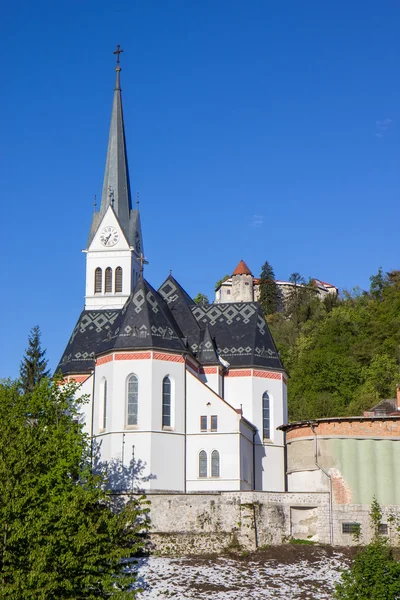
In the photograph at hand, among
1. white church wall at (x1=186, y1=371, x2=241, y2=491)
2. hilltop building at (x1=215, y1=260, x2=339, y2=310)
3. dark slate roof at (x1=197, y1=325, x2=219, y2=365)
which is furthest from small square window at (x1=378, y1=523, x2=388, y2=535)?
hilltop building at (x1=215, y1=260, x2=339, y2=310)

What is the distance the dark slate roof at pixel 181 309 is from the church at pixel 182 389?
0.21ft

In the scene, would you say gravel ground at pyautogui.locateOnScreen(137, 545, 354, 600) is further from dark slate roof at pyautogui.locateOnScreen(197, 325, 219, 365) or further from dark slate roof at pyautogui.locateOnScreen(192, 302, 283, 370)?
dark slate roof at pyautogui.locateOnScreen(192, 302, 283, 370)

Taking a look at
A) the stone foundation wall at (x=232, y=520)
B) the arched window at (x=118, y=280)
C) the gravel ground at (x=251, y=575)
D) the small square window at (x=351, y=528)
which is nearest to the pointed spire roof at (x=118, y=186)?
the arched window at (x=118, y=280)

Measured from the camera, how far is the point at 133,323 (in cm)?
4884

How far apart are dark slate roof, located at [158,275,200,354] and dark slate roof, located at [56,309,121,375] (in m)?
3.62

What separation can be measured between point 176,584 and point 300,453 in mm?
11813

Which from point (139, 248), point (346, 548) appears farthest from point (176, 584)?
point (139, 248)

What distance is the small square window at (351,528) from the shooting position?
135 ft

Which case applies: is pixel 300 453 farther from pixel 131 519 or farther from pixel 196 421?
pixel 131 519

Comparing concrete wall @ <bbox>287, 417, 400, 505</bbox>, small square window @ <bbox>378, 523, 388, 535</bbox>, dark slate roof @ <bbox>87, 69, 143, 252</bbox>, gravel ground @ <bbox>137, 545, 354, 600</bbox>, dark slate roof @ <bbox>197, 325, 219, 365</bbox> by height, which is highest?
dark slate roof @ <bbox>87, 69, 143, 252</bbox>

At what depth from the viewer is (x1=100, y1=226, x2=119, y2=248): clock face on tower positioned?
75.2 meters

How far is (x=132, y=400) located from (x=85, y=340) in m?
12.9

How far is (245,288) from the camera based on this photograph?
Answer: 140375 millimetres

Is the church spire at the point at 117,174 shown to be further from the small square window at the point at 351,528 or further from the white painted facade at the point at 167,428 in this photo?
the small square window at the point at 351,528
